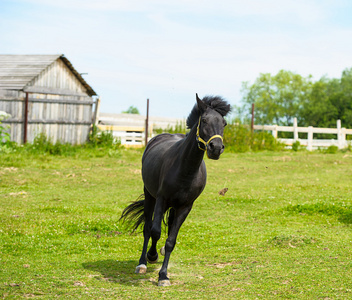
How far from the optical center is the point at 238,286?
20.4 ft

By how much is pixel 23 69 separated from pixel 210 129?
21.8 metres

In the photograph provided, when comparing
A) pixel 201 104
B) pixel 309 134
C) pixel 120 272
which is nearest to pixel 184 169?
pixel 201 104

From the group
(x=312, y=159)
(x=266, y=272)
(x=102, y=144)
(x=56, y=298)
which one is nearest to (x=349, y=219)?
(x=266, y=272)

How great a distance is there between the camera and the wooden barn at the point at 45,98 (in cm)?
2342

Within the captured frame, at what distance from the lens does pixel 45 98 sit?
81.4 ft

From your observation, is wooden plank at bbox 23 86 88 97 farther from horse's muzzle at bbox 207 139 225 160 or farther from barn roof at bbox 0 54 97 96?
horse's muzzle at bbox 207 139 225 160

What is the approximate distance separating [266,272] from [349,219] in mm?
5078

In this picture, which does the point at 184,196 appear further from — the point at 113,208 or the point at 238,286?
the point at 113,208

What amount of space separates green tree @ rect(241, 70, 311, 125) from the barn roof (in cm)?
4689

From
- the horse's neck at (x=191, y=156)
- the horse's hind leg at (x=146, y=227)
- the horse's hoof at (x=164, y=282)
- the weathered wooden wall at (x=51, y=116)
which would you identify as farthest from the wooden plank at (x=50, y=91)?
the horse's hoof at (x=164, y=282)

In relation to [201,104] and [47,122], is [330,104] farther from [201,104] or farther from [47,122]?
[201,104]

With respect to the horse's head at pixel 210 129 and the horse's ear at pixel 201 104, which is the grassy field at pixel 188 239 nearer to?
the horse's head at pixel 210 129

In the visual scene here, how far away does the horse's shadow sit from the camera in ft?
22.3

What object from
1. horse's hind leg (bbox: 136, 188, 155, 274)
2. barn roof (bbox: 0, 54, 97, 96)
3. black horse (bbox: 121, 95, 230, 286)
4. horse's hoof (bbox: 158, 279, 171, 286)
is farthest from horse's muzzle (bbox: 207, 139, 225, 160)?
barn roof (bbox: 0, 54, 97, 96)
